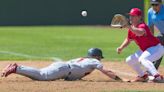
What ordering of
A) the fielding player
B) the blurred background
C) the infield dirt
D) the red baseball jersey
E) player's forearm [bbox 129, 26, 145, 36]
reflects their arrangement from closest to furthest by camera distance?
1. the infield dirt
2. player's forearm [bbox 129, 26, 145, 36]
3. the red baseball jersey
4. the fielding player
5. the blurred background

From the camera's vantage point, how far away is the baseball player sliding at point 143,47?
11820 millimetres

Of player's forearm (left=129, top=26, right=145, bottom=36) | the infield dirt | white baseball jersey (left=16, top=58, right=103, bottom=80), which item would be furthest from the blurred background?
player's forearm (left=129, top=26, right=145, bottom=36)

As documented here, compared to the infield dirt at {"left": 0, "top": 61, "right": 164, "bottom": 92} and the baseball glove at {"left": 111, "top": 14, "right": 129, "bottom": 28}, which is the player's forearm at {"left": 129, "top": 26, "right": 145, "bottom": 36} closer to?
the baseball glove at {"left": 111, "top": 14, "right": 129, "bottom": 28}

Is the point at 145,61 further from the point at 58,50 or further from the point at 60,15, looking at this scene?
the point at 60,15

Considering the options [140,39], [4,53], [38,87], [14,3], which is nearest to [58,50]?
[4,53]

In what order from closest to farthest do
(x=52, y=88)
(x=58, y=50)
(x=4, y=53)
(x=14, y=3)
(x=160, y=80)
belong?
(x=52, y=88) < (x=160, y=80) < (x=4, y=53) < (x=58, y=50) < (x=14, y=3)

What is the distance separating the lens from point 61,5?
4178 centimetres

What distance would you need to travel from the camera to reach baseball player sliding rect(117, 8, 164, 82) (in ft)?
38.8

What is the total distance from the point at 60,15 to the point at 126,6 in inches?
179

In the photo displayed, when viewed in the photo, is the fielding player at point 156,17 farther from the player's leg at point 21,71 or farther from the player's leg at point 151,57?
the player's leg at point 21,71

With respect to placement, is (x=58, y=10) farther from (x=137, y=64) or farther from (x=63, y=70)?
(x=63, y=70)

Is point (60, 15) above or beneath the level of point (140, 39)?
beneath

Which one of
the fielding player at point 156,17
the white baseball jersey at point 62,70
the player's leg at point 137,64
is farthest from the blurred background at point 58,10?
the white baseball jersey at point 62,70

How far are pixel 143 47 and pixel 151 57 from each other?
0.28 m
